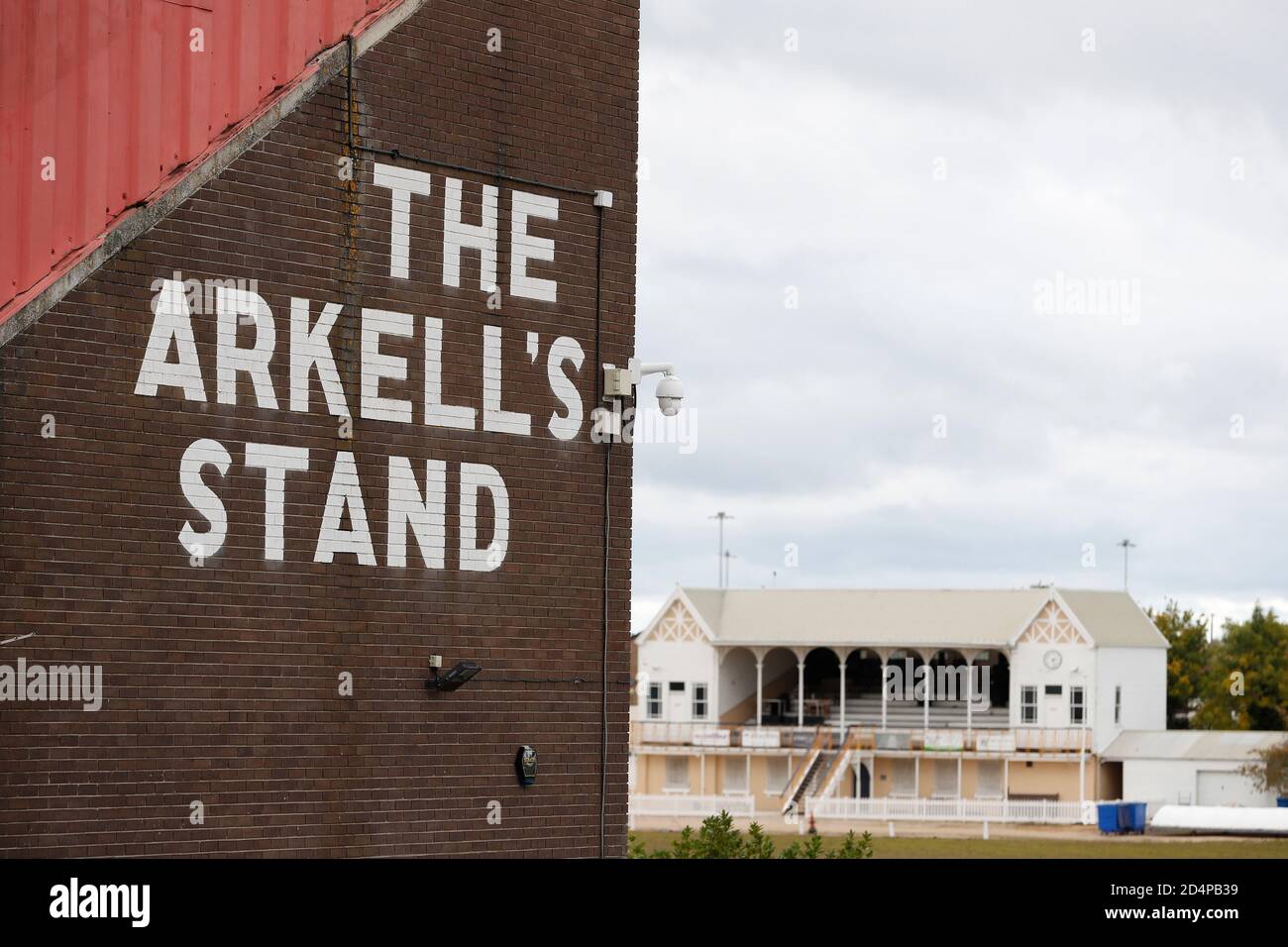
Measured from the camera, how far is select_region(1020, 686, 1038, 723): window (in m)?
70.6

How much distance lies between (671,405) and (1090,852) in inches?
1507

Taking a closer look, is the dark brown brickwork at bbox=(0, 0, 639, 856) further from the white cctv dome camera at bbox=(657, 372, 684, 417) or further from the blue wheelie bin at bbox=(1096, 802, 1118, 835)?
the blue wheelie bin at bbox=(1096, 802, 1118, 835)

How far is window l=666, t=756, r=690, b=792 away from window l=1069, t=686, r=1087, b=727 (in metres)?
16.3

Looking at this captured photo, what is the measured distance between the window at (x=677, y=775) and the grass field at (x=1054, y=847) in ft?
42.7

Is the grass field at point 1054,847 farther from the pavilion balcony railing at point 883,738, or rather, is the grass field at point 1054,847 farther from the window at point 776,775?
the window at point 776,775

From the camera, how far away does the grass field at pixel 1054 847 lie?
4972 centimetres

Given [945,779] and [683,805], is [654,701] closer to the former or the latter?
[683,805]

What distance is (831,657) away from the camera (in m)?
82.7

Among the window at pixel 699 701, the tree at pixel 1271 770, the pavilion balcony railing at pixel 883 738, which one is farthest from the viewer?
the window at pixel 699 701

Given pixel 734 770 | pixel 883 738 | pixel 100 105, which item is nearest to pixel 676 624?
pixel 734 770

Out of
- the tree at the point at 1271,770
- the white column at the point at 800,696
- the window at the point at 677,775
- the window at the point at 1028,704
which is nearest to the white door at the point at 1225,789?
the tree at the point at 1271,770

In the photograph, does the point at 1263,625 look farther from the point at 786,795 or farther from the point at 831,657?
the point at 786,795

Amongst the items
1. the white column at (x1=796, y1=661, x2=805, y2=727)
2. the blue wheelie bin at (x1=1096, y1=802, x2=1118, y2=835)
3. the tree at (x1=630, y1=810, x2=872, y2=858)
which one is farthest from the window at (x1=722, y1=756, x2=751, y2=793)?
the tree at (x1=630, y1=810, x2=872, y2=858)

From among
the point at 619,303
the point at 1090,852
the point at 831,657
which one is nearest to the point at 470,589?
the point at 619,303
